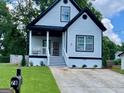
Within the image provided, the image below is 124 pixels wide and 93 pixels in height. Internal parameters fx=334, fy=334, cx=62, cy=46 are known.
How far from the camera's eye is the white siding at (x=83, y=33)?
32.9 metres

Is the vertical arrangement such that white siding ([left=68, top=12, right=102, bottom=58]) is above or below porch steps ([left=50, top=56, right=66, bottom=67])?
above

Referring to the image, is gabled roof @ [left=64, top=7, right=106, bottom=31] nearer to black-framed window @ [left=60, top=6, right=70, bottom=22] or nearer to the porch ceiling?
black-framed window @ [left=60, top=6, right=70, bottom=22]

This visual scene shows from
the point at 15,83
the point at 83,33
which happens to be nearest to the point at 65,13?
the point at 83,33

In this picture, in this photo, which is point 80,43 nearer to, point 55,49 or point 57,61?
point 57,61

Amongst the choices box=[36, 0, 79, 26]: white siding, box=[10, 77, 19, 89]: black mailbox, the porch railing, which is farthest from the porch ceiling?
box=[10, 77, 19, 89]: black mailbox

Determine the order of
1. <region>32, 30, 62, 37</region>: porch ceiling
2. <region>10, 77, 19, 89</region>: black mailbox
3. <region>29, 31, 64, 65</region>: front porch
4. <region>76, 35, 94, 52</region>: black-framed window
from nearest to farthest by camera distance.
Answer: <region>10, 77, 19, 89</region>: black mailbox
<region>76, 35, 94, 52</region>: black-framed window
<region>29, 31, 64, 65</region>: front porch
<region>32, 30, 62, 37</region>: porch ceiling

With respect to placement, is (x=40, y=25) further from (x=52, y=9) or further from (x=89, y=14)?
(x=89, y=14)

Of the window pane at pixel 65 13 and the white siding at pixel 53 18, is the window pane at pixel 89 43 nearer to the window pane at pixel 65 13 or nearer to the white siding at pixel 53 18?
the white siding at pixel 53 18

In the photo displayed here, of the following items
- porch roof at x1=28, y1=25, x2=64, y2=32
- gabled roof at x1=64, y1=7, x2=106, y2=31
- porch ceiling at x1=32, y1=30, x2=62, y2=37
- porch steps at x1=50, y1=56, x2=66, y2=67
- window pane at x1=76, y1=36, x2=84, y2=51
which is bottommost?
porch steps at x1=50, y1=56, x2=66, y2=67

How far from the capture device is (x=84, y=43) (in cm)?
3306

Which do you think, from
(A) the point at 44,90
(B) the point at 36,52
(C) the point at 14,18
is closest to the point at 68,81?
(A) the point at 44,90

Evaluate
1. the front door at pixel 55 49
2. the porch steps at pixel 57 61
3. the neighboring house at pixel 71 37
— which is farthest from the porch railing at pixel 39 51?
the front door at pixel 55 49

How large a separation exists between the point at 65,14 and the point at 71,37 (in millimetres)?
3311

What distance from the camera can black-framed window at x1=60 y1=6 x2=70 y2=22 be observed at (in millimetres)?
34969
